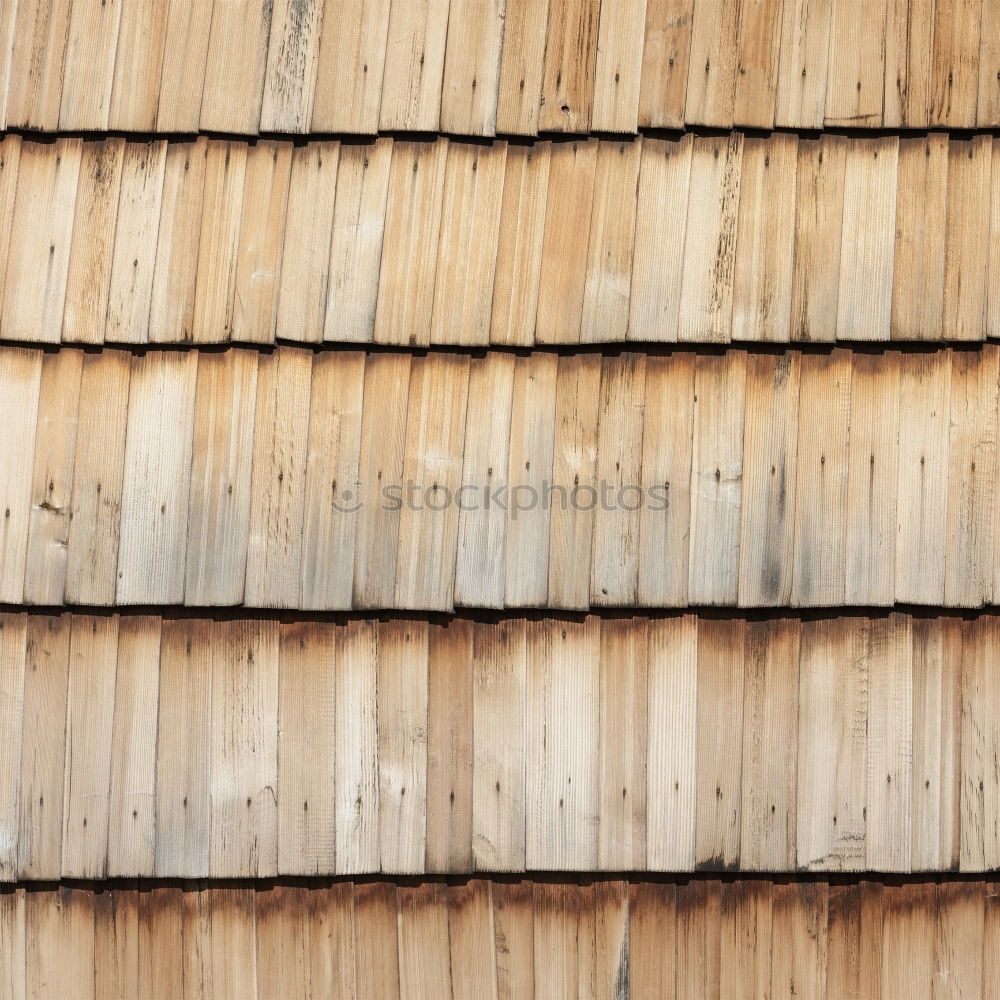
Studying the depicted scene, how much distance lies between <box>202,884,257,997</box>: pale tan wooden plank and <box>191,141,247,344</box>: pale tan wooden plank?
1.45 m

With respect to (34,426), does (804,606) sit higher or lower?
lower

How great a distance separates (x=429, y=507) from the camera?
2451mm

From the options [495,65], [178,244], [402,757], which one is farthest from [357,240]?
[402,757]

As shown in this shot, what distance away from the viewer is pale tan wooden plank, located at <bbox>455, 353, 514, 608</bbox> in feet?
8.02

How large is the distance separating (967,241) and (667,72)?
88cm

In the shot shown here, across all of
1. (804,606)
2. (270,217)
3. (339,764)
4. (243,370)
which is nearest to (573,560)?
(804,606)

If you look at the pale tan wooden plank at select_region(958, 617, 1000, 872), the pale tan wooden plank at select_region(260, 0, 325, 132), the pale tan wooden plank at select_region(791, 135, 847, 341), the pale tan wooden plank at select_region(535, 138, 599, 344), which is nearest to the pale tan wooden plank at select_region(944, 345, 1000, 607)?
the pale tan wooden plank at select_region(958, 617, 1000, 872)

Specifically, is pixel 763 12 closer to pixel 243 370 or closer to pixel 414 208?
pixel 414 208

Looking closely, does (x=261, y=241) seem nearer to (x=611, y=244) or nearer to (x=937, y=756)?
(x=611, y=244)

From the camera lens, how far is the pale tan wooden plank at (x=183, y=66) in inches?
99.7

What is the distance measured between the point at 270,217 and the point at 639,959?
2.16 m

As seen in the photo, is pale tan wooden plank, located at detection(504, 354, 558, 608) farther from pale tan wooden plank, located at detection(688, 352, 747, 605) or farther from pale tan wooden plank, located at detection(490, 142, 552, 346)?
pale tan wooden plank, located at detection(688, 352, 747, 605)

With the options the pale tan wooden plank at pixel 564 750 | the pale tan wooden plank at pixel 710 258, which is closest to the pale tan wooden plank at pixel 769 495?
the pale tan wooden plank at pixel 710 258

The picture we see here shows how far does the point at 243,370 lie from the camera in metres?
2.49
